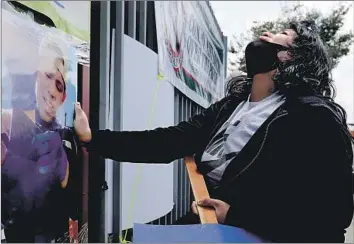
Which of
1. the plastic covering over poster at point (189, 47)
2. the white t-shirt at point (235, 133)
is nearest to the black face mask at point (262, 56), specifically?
the white t-shirt at point (235, 133)

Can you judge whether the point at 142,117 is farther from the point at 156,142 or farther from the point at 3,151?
the point at 3,151

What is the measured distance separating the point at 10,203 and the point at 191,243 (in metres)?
0.53

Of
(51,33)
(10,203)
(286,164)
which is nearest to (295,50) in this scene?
(286,164)

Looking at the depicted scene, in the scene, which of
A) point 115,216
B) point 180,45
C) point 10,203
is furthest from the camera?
point 180,45

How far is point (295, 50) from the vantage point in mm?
1692

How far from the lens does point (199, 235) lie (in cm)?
152

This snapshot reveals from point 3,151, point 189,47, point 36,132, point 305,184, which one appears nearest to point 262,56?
point 305,184

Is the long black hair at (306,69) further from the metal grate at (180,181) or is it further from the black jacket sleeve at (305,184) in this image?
the metal grate at (180,181)

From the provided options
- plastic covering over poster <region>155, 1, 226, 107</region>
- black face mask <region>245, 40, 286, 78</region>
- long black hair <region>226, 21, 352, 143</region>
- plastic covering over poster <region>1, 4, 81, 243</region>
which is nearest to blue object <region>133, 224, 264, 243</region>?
plastic covering over poster <region>1, 4, 81, 243</region>

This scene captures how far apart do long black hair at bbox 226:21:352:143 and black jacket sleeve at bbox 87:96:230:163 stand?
34cm

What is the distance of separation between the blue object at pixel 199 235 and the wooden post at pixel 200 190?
0.15 ft

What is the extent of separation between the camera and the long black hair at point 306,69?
165 centimetres

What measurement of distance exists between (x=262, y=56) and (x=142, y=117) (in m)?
0.96

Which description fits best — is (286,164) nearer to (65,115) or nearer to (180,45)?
(65,115)
